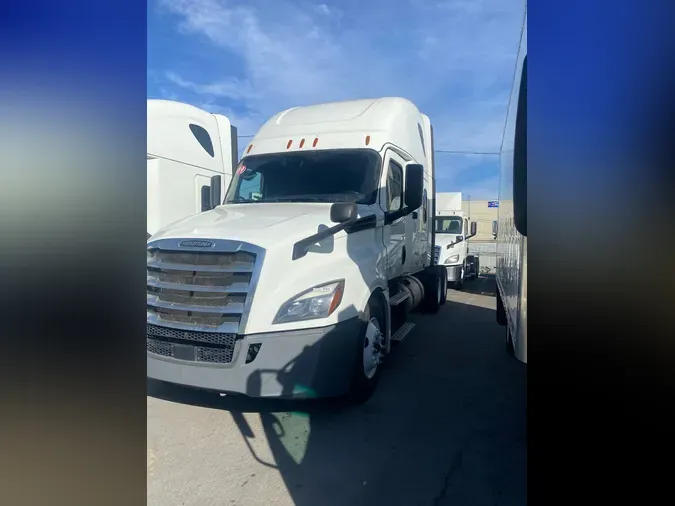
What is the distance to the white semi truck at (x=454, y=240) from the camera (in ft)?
38.8

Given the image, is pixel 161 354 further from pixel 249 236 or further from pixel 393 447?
pixel 393 447

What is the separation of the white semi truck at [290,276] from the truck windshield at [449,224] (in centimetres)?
894

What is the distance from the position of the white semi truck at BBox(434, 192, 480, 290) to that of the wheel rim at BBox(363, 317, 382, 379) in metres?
6.80

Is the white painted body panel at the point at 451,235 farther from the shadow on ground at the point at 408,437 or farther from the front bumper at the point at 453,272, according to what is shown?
the shadow on ground at the point at 408,437

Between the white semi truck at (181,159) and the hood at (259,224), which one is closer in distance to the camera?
the hood at (259,224)

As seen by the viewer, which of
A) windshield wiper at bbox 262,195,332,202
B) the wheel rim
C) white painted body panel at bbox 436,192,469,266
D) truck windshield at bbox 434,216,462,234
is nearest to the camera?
the wheel rim

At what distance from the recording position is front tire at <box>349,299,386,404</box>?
363 centimetres

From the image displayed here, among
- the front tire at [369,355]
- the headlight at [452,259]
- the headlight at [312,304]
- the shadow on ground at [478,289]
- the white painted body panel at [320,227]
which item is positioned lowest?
the shadow on ground at [478,289]

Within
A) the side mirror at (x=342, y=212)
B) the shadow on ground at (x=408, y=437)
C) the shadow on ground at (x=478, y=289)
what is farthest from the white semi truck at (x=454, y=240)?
the side mirror at (x=342, y=212)

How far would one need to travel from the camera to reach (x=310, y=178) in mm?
4672

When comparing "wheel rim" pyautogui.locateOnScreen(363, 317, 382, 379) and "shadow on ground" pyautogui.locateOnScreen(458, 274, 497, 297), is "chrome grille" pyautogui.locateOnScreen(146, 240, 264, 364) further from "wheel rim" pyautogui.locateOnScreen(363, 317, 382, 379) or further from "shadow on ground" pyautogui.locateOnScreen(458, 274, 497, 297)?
"shadow on ground" pyautogui.locateOnScreen(458, 274, 497, 297)

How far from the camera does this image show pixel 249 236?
3338 millimetres

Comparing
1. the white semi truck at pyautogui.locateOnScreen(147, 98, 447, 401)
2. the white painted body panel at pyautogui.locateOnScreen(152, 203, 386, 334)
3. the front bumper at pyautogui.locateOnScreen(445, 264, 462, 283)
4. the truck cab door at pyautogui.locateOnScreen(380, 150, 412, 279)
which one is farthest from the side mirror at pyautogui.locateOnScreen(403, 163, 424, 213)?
the front bumper at pyautogui.locateOnScreen(445, 264, 462, 283)
